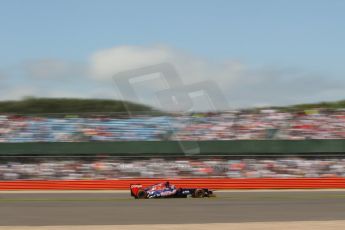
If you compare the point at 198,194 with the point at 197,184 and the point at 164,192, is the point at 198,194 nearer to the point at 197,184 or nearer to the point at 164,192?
the point at 164,192

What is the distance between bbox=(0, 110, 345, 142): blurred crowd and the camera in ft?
90.4

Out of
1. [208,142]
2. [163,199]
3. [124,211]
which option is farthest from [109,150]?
[124,211]

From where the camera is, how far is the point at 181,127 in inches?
1097

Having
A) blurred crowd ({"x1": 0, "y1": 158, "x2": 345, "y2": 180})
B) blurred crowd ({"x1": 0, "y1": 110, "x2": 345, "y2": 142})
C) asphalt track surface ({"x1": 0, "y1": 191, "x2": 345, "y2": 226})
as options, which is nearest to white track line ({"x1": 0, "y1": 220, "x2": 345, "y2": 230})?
asphalt track surface ({"x1": 0, "y1": 191, "x2": 345, "y2": 226})

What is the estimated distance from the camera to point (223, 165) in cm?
2695

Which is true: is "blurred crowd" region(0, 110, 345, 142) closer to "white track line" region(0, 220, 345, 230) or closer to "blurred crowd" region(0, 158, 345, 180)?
"blurred crowd" region(0, 158, 345, 180)

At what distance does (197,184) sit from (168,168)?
2.25m

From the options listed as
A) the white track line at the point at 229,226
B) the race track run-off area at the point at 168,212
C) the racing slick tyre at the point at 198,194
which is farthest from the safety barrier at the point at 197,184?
the white track line at the point at 229,226

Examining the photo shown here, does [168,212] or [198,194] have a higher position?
A: [168,212]

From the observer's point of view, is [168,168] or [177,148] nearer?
[168,168]

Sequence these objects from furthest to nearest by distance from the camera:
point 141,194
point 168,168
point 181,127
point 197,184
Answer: point 181,127 < point 168,168 < point 197,184 < point 141,194

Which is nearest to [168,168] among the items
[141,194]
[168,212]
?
[141,194]

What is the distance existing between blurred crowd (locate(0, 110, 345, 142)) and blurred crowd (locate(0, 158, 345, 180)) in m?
1.14

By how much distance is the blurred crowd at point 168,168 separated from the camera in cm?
2638
